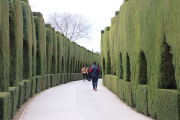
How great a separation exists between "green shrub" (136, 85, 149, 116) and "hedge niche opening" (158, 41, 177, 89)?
119cm

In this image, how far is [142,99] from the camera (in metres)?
8.96

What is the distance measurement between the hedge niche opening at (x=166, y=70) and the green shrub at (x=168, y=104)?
0.32 metres

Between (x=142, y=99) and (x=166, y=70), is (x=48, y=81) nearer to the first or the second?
(x=142, y=99)

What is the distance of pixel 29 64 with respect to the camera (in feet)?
42.4

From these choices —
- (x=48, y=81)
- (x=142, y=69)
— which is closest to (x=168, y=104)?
(x=142, y=69)

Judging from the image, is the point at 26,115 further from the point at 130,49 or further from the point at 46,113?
the point at 130,49

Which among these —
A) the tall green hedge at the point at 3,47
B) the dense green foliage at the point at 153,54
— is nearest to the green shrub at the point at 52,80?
the dense green foliage at the point at 153,54

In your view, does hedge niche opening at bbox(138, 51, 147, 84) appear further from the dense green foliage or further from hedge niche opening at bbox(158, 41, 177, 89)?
hedge niche opening at bbox(158, 41, 177, 89)

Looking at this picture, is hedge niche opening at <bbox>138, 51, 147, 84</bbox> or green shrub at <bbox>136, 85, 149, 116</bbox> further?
hedge niche opening at <bbox>138, 51, 147, 84</bbox>

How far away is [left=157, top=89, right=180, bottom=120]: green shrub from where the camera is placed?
6.29 meters

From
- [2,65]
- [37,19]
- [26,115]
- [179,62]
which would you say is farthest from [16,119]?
[37,19]

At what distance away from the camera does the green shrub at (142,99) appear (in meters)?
8.64

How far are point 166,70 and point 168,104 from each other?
1.10 m

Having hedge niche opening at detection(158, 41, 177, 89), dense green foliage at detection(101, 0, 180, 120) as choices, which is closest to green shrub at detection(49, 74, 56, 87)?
dense green foliage at detection(101, 0, 180, 120)
